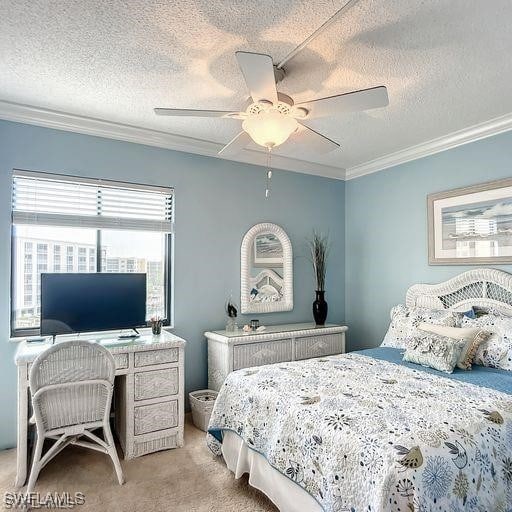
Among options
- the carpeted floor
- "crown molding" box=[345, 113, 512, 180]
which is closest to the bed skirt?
the carpeted floor

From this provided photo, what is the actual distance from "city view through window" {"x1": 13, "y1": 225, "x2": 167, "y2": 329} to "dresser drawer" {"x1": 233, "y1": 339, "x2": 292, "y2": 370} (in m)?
0.85

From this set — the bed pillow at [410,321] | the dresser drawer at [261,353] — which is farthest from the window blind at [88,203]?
the bed pillow at [410,321]

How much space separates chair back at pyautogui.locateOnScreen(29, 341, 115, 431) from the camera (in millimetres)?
2221

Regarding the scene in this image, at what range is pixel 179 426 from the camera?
2.95 meters

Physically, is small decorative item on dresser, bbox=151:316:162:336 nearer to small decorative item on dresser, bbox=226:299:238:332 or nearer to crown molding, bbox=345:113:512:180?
small decorative item on dresser, bbox=226:299:238:332

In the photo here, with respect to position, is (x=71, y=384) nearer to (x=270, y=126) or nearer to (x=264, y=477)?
(x=264, y=477)

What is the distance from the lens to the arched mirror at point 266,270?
397 cm

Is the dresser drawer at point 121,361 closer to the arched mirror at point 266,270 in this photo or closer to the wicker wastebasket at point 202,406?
the wicker wastebasket at point 202,406

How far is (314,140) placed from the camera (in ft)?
8.38

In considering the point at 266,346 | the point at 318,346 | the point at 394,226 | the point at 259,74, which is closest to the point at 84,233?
the point at 266,346

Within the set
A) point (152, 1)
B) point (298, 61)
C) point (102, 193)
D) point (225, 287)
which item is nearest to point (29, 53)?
point (152, 1)

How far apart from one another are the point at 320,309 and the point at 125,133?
267 cm

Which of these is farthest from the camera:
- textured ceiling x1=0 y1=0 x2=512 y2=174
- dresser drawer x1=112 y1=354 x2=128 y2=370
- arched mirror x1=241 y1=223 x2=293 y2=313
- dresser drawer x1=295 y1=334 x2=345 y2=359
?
arched mirror x1=241 y1=223 x2=293 y2=313

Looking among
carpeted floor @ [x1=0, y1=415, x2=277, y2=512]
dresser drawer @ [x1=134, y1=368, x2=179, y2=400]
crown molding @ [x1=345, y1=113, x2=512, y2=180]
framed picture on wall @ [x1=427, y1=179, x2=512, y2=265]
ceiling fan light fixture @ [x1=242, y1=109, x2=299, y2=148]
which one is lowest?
carpeted floor @ [x1=0, y1=415, x2=277, y2=512]
